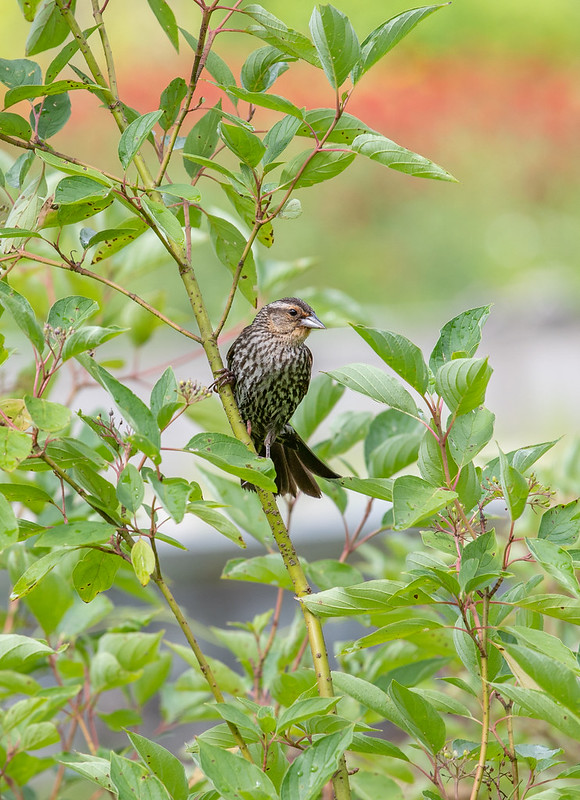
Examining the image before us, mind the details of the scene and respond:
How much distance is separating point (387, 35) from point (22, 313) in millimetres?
457

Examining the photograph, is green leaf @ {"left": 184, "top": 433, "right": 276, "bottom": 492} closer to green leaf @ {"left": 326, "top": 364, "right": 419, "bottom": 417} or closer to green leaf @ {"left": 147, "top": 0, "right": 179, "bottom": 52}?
green leaf @ {"left": 326, "top": 364, "right": 419, "bottom": 417}

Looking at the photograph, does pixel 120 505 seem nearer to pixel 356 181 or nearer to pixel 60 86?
pixel 60 86

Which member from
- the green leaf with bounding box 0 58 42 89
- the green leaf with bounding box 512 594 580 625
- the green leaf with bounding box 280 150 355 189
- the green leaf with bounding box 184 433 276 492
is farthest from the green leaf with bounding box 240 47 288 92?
the green leaf with bounding box 512 594 580 625

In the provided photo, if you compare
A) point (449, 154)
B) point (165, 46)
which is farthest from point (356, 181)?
point (165, 46)

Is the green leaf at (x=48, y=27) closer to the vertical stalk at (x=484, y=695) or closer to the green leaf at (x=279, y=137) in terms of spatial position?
the green leaf at (x=279, y=137)

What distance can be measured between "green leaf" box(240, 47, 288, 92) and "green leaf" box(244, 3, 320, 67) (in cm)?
7

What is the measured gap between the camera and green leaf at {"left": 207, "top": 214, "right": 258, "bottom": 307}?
1.26 metres

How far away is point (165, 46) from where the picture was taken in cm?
1160

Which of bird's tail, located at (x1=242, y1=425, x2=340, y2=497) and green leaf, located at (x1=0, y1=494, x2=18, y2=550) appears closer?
green leaf, located at (x1=0, y1=494, x2=18, y2=550)

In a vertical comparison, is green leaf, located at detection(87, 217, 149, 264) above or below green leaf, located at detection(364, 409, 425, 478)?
above

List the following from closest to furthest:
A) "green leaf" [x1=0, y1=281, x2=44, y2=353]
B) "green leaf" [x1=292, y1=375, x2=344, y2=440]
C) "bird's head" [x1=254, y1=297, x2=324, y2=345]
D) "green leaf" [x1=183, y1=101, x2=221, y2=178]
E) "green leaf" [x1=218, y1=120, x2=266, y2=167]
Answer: "green leaf" [x1=0, y1=281, x2=44, y2=353] → "green leaf" [x1=218, y1=120, x2=266, y2=167] → "green leaf" [x1=183, y1=101, x2=221, y2=178] → "green leaf" [x1=292, y1=375, x2=344, y2=440] → "bird's head" [x1=254, y1=297, x2=324, y2=345]

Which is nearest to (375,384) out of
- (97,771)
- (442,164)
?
(97,771)

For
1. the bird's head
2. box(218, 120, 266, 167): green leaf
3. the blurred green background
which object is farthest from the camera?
the blurred green background

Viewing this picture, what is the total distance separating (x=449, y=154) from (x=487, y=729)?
34.4ft
